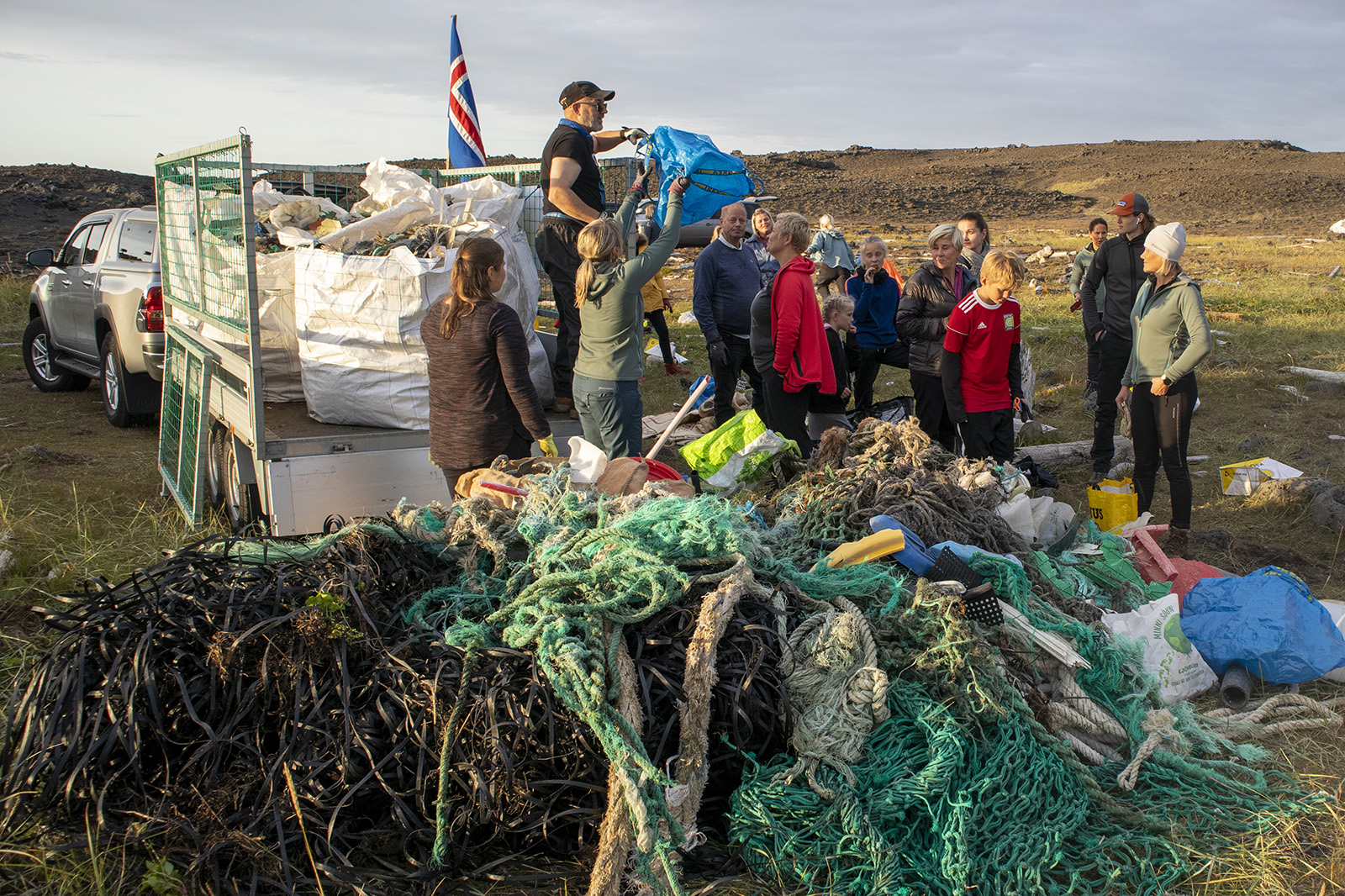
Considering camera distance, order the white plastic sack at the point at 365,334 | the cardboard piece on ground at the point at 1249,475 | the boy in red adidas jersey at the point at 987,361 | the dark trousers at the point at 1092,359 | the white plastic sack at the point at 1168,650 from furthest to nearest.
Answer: the dark trousers at the point at 1092,359, the cardboard piece on ground at the point at 1249,475, the boy in red adidas jersey at the point at 987,361, the white plastic sack at the point at 365,334, the white plastic sack at the point at 1168,650

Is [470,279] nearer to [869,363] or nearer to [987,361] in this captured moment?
[987,361]

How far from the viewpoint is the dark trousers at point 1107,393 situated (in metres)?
5.87

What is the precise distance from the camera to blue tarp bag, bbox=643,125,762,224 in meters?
5.91

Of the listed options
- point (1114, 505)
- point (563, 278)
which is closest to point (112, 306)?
point (563, 278)

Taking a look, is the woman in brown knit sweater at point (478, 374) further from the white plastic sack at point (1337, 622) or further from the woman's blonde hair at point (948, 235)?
the white plastic sack at point (1337, 622)

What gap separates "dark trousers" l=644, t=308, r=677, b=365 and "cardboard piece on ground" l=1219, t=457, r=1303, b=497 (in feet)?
16.1

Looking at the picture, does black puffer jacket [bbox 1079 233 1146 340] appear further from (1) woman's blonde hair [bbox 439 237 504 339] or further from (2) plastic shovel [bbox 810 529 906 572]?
(1) woman's blonde hair [bbox 439 237 504 339]

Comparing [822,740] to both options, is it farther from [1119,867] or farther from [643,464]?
[643,464]

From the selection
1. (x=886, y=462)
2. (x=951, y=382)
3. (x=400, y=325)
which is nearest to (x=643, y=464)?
(x=886, y=462)

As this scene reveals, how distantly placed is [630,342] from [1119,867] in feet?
9.07

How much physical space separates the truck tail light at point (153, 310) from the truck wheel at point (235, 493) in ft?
8.09

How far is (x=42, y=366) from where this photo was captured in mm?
9352

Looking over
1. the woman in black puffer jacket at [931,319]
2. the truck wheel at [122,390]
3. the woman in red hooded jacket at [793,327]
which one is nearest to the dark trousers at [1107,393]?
the woman in black puffer jacket at [931,319]

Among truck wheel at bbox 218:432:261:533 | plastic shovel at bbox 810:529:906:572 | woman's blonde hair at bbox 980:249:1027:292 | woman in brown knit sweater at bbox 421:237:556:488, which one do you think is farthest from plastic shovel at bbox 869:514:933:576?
truck wheel at bbox 218:432:261:533
